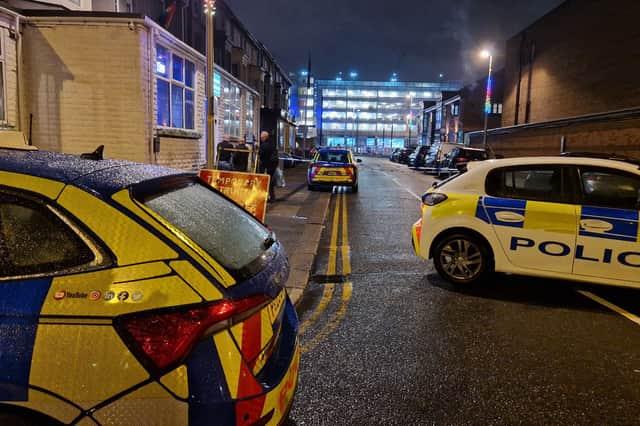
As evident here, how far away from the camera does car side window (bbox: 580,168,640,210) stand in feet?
17.9

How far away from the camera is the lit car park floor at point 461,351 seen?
11.1 ft

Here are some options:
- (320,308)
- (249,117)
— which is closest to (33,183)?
(320,308)

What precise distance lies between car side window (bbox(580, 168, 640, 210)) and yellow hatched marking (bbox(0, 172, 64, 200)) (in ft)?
17.5

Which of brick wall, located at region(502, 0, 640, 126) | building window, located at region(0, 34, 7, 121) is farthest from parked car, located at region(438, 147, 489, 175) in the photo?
building window, located at region(0, 34, 7, 121)

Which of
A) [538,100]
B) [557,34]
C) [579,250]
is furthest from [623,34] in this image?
[579,250]

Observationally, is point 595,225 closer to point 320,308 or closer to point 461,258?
point 461,258

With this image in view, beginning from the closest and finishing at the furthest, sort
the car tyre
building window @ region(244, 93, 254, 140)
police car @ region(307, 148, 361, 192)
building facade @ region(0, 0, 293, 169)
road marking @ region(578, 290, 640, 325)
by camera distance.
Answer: road marking @ region(578, 290, 640, 325)
the car tyre
building facade @ region(0, 0, 293, 169)
police car @ region(307, 148, 361, 192)
building window @ region(244, 93, 254, 140)

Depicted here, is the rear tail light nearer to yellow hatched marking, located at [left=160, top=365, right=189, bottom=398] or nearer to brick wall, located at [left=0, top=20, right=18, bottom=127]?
yellow hatched marking, located at [left=160, top=365, right=189, bottom=398]

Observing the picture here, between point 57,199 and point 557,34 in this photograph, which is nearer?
point 57,199

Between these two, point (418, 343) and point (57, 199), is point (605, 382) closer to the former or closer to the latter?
point (418, 343)

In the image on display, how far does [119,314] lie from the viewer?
6.36 ft

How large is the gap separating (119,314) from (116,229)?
39 centimetres

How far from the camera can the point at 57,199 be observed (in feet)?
7.09

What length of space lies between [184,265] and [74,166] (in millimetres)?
921
